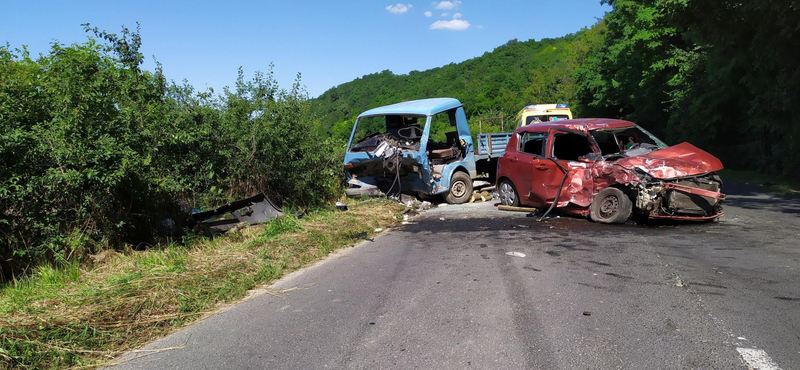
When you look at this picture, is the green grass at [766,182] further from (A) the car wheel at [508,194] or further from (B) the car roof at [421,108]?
(B) the car roof at [421,108]

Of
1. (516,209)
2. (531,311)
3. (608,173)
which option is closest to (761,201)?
(608,173)

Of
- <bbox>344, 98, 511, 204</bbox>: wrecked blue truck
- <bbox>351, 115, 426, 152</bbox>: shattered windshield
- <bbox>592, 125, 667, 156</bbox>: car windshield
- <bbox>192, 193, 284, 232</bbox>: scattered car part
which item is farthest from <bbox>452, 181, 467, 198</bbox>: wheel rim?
<bbox>192, 193, 284, 232</bbox>: scattered car part

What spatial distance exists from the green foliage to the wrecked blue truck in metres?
7.10

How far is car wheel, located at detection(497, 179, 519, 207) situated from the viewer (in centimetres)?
1112

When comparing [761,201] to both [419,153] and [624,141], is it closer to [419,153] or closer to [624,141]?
[624,141]

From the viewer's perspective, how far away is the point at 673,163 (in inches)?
315

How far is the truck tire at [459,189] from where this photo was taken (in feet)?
42.1

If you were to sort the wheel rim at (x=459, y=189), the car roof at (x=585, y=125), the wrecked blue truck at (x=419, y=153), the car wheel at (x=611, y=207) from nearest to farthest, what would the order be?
1. the car wheel at (x=611, y=207)
2. the car roof at (x=585, y=125)
3. the wrecked blue truck at (x=419, y=153)
4. the wheel rim at (x=459, y=189)

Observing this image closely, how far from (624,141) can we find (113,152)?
822 cm

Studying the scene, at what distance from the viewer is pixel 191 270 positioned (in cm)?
628

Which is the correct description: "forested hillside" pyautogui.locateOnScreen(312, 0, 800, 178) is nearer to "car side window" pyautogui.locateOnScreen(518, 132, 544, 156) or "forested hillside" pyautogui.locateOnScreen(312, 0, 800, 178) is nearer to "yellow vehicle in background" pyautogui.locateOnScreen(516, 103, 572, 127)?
"yellow vehicle in background" pyautogui.locateOnScreen(516, 103, 572, 127)

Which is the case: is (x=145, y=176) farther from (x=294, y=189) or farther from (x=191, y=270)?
(x=294, y=189)

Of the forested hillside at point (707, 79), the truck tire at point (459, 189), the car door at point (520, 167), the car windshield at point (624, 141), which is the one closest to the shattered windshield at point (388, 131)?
the forested hillside at point (707, 79)

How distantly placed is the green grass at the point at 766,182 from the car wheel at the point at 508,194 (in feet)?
22.0
